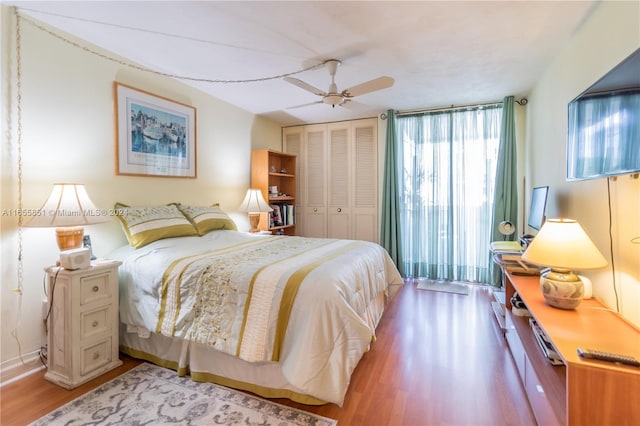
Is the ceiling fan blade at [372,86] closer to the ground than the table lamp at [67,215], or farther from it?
farther from it

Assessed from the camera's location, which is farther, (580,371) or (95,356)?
(95,356)

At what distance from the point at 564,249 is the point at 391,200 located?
2832 mm

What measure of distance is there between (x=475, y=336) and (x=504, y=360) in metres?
0.37

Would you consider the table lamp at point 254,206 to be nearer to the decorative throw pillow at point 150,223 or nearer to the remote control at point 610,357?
the decorative throw pillow at point 150,223

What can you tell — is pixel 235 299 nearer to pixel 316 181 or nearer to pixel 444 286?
pixel 444 286

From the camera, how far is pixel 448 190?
4031mm

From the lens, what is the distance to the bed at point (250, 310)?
1.59 metres

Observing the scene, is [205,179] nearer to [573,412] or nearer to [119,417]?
[119,417]

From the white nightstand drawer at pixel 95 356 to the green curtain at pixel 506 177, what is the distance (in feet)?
13.5

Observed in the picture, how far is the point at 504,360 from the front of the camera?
2129 millimetres

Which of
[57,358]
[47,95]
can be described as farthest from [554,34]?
[57,358]

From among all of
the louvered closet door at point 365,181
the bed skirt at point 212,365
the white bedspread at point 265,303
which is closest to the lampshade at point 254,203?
the white bedspread at point 265,303

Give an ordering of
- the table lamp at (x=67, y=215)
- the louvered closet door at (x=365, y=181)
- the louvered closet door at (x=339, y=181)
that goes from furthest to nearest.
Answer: the louvered closet door at (x=339, y=181) → the louvered closet door at (x=365, y=181) → the table lamp at (x=67, y=215)

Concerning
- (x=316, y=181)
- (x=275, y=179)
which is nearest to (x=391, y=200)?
(x=316, y=181)
